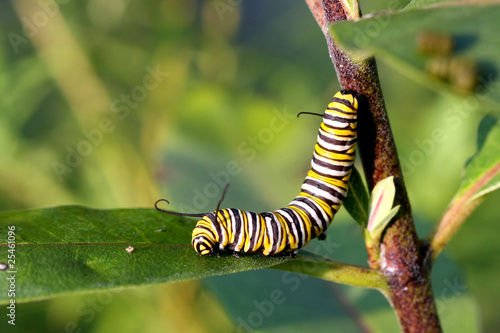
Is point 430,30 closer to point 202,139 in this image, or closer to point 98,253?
point 98,253

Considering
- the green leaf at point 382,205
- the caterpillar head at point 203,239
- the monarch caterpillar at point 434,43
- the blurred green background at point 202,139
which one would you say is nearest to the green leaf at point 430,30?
the monarch caterpillar at point 434,43

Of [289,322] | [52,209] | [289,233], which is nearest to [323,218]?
[289,233]

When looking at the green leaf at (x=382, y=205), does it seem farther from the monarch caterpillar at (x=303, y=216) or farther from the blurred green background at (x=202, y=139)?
the blurred green background at (x=202, y=139)

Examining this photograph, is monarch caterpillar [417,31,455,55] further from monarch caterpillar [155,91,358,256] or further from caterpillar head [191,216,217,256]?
caterpillar head [191,216,217,256]

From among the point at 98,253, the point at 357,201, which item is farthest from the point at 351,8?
the point at 98,253

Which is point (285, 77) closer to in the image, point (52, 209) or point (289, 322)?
point (289, 322)

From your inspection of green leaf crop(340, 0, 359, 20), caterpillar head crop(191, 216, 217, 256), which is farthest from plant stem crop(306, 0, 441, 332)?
caterpillar head crop(191, 216, 217, 256)
